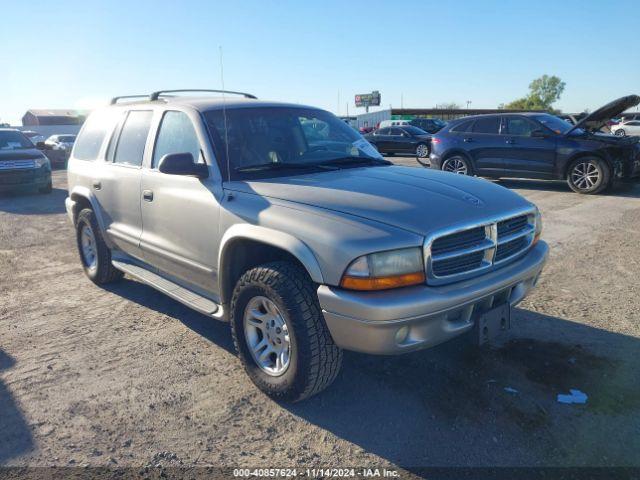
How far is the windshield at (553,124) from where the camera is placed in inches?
414

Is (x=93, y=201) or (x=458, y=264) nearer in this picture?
(x=458, y=264)

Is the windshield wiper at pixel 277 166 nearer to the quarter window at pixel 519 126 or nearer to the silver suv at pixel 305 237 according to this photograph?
the silver suv at pixel 305 237

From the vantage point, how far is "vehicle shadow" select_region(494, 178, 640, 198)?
10539 millimetres

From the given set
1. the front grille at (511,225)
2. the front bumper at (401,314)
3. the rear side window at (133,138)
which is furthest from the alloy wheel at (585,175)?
the rear side window at (133,138)

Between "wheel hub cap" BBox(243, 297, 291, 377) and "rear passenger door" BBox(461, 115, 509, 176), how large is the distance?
947 centimetres

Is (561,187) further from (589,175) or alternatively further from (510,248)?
(510,248)

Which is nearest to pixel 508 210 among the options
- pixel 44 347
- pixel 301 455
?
pixel 301 455

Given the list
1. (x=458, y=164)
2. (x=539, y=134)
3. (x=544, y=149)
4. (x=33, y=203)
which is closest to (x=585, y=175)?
(x=544, y=149)

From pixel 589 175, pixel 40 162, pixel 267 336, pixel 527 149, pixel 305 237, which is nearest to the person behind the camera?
pixel 305 237

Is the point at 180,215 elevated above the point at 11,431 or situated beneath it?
elevated above

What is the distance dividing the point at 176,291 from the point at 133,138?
154cm

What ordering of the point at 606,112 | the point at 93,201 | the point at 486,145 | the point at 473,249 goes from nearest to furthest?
the point at 473,249, the point at 93,201, the point at 606,112, the point at 486,145

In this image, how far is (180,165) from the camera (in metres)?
3.30

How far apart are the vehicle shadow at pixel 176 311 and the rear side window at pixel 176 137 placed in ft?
4.49
